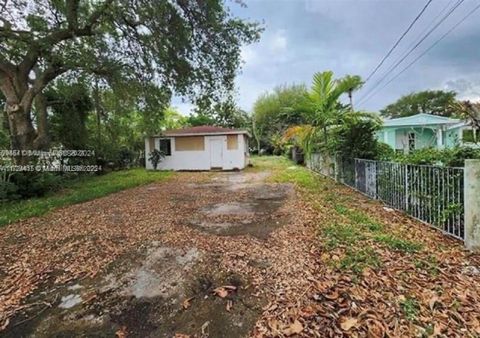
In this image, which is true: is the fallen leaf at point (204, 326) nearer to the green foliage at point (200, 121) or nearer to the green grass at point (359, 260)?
the green grass at point (359, 260)

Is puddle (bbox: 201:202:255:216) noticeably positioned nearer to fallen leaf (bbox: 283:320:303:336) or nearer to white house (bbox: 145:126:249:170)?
fallen leaf (bbox: 283:320:303:336)

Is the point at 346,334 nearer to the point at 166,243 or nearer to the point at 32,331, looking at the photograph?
the point at 32,331

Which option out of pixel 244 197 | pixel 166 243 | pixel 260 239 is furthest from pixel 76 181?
pixel 260 239

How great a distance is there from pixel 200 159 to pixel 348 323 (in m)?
15.3

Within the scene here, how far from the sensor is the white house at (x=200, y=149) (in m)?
16.9

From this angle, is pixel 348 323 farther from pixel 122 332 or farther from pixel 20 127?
pixel 20 127

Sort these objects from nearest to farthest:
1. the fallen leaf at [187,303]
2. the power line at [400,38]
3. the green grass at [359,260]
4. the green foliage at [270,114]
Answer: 1. the fallen leaf at [187,303]
2. the green grass at [359,260]
3. the power line at [400,38]
4. the green foliage at [270,114]

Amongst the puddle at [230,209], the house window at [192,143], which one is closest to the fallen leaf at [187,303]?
the puddle at [230,209]

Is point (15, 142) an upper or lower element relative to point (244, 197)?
upper

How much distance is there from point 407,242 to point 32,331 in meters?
4.18

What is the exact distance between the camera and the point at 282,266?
11.1 ft

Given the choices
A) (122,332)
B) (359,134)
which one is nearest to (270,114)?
(359,134)

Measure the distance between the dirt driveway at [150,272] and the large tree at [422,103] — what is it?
4067cm

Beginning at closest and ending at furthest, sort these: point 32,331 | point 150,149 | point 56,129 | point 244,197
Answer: point 32,331
point 244,197
point 56,129
point 150,149
